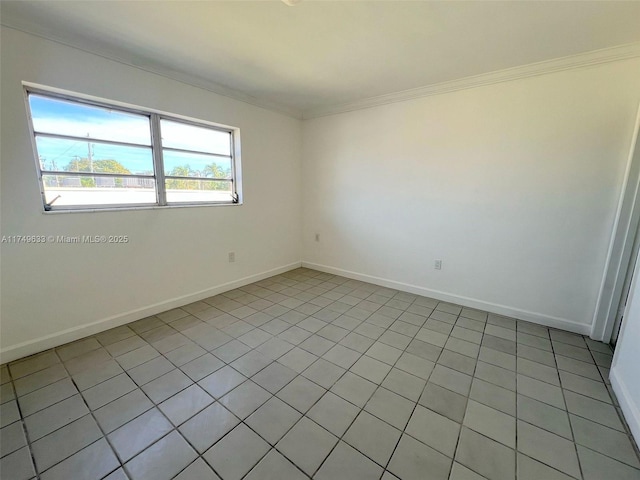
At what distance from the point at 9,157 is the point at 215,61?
1714 mm

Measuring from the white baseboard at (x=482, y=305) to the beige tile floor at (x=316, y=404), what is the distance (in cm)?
12

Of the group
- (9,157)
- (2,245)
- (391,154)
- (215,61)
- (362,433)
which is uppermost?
(215,61)

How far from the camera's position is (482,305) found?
9.67 feet

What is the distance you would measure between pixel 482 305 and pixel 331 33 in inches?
118

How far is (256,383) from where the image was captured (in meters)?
1.81

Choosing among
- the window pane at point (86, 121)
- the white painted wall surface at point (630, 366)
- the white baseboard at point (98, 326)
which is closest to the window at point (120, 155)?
the window pane at point (86, 121)

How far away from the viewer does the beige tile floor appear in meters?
1.28

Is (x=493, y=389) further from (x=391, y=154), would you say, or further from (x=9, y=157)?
(x=9, y=157)

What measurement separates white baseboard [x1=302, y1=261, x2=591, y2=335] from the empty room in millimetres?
21

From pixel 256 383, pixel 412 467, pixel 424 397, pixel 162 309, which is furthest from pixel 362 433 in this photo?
pixel 162 309

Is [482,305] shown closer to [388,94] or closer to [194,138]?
[388,94]

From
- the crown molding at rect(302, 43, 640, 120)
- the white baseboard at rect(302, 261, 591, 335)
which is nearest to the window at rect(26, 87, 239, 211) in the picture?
the crown molding at rect(302, 43, 640, 120)

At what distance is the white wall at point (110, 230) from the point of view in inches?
75.8

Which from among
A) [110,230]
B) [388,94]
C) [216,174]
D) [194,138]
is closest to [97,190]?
[110,230]
